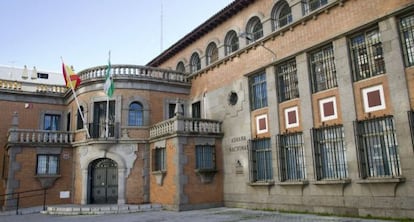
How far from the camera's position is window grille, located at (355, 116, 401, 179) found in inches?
439

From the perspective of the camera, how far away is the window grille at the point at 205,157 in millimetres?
17469

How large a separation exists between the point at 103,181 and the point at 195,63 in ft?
31.0

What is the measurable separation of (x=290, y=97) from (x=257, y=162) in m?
3.51

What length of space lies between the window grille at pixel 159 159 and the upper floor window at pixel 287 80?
692cm

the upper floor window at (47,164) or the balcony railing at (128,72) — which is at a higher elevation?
the balcony railing at (128,72)

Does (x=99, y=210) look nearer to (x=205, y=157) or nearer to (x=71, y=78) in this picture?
(x=205, y=157)

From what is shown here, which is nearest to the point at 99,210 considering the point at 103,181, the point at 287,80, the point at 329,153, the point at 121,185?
the point at 121,185

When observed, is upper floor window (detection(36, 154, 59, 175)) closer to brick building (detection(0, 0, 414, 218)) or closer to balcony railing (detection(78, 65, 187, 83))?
brick building (detection(0, 0, 414, 218))

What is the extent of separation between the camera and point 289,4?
51.1 ft

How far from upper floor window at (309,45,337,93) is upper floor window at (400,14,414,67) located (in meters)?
2.67

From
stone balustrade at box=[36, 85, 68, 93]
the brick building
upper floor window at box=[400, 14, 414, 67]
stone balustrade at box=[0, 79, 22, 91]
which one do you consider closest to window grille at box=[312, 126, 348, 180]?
the brick building

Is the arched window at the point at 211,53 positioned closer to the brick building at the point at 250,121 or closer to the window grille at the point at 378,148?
the brick building at the point at 250,121

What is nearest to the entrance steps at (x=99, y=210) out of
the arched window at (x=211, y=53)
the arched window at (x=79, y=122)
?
the arched window at (x=79, y=122)

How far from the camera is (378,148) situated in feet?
38.0
